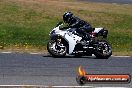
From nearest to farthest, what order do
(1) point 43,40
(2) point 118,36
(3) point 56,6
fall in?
(1) point 43,40
(2) point 118,36
(3) point 56,6

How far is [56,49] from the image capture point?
19.5m

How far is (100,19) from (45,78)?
19183 millimetres

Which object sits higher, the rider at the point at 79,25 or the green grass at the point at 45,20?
the rider at the point at 79,25

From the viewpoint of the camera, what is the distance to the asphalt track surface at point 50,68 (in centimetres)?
1402

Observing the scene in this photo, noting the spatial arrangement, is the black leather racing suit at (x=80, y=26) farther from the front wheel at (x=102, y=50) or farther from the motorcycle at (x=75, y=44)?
the front wheel at (x=102, y=50)

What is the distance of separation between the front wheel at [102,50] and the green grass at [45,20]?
12.0 feet

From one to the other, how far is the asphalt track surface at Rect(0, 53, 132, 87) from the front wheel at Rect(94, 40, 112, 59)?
0.64 ft

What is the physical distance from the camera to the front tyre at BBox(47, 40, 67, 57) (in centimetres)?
1936

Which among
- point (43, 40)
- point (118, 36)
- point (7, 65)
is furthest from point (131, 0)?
point (7, 65)

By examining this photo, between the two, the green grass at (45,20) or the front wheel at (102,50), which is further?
the green grass at (45,20)

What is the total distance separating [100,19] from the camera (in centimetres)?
3331

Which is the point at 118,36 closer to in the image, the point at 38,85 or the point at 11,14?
the point at 11,14

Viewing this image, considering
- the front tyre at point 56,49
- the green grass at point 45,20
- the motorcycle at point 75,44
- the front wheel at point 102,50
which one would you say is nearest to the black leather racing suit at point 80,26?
the motorcycle at point 75,44

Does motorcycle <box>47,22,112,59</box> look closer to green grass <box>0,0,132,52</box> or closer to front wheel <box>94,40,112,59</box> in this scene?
front wheel <box>94,40,112,59</box>
